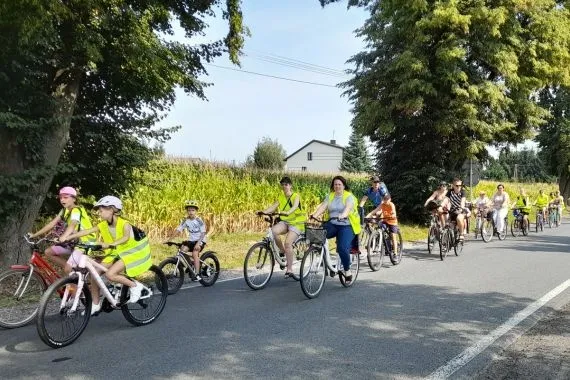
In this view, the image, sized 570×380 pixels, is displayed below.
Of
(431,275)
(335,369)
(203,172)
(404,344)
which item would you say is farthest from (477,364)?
(203,172)

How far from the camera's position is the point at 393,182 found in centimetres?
2478

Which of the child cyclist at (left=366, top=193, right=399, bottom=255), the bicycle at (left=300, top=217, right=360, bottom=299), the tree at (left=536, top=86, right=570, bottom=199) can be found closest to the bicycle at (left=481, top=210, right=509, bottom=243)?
the child cyclist at (left=366, top=193, right=399, bottom=255)

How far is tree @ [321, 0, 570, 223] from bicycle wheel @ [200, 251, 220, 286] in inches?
543

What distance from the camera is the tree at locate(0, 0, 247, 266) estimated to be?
814 centimetres

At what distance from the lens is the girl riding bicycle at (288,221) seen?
372 inches

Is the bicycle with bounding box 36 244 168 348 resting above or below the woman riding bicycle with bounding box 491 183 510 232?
below

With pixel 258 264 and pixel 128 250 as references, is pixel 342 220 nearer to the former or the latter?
pixel 258 264

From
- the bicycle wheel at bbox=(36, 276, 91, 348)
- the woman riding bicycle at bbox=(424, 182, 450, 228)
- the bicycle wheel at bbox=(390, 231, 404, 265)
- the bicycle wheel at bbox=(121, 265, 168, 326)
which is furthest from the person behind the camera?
the woman riding bicycle at bbox=(424, 182, 450, 228)

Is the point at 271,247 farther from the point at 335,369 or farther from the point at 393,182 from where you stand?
the point at 393,182

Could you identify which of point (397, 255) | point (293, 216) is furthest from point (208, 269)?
point (397, 255)

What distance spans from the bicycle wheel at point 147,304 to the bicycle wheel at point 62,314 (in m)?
0.48

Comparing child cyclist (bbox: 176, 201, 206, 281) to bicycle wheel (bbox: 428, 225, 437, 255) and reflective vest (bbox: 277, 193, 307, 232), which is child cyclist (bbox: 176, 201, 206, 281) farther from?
bicycle wheel (bbox: 428, 225, 437, 255)

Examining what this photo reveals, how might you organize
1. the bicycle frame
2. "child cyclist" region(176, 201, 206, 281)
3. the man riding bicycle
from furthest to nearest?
the man riding bicycle
"child cyclist" region(176, 201, 206, 281)
the bicycle frame

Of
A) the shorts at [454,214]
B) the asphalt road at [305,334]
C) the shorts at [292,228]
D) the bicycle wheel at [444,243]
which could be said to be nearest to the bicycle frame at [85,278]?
the asphalt road at [305,334]
